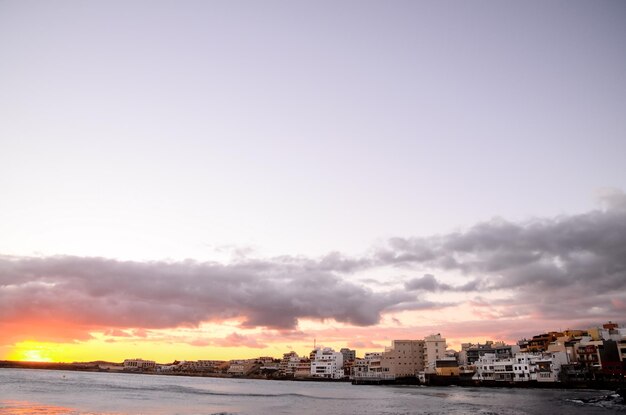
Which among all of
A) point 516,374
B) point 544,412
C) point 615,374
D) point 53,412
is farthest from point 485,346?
point 53,412

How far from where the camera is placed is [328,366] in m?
186

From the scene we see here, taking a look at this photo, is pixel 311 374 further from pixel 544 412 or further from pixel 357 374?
pixel 544 412

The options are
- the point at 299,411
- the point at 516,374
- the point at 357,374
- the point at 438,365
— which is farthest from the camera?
the point at 357,374

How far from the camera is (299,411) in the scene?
54.7 m

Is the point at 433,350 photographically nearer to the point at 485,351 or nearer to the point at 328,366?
the point at 485,351

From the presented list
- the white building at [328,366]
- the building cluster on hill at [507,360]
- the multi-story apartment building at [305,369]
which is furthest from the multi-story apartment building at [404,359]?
the multi-story apartment building at [305,369]

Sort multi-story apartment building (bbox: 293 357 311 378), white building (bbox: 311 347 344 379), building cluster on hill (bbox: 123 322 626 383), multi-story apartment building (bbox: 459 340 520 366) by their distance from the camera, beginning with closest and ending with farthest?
building cluster on hill (bbox: 123 322 626 383), multi-story apartment building (bbox: 459 340 520 366), white building (bbox: 311 347 344 379), multi-story apartment building (bbox: 293 357 311 378)

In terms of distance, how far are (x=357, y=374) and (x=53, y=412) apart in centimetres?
12340

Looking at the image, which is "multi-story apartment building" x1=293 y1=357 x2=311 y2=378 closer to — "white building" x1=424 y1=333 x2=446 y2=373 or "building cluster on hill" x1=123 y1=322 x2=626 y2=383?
"building cluster on hill" x1=123 y1=322 x2=626 y2=383

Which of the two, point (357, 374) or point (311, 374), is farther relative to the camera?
point (311, 374)

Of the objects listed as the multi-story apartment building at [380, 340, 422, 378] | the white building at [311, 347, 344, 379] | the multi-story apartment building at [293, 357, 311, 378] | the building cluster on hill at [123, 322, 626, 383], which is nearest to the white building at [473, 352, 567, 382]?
the building cluster on hill at [123, 322, 626, 383]

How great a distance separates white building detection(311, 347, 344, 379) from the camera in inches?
7279

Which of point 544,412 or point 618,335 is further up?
point 618,335

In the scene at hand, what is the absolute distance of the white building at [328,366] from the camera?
185m
